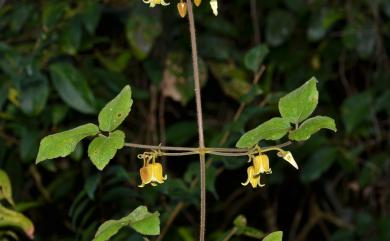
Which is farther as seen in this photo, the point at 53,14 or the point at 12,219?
the point at 53,14

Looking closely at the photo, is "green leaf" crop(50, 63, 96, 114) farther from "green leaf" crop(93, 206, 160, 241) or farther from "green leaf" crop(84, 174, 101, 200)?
"green leaf" crop(93, 206, 160, 241)

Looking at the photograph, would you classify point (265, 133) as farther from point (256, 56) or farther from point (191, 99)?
point (191, 99)

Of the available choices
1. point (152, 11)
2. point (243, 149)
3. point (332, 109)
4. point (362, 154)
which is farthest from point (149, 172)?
point (362, 154)

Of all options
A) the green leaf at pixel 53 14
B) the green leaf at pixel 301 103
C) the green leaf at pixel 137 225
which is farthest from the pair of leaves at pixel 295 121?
the green leaf at pixel 53 14

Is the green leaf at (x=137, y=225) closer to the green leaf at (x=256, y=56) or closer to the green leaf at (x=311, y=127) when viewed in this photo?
the green leaf at (x=311, y=127)

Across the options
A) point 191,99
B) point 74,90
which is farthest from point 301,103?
point 191,99
